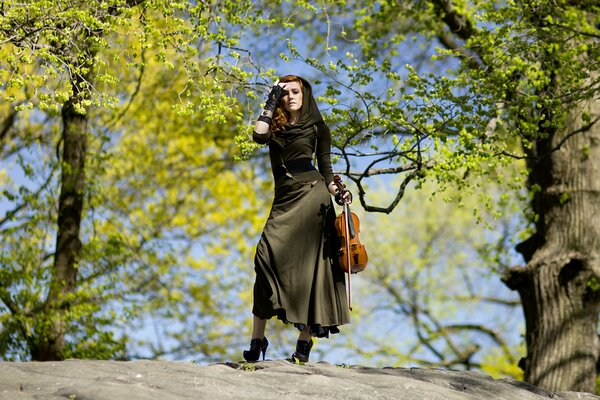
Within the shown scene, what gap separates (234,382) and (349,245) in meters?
1.64

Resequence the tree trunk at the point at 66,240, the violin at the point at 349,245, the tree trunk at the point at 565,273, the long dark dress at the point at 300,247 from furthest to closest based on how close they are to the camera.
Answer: the tree trunk at the point at 66,240 → the tree trunk at the point at 565,273 → the long dark dress at the point at 300,247 → the violin at the point at 349,245

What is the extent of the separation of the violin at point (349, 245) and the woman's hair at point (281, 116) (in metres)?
0.91

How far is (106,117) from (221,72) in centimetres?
661

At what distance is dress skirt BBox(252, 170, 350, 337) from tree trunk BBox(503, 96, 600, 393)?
16.3 feet

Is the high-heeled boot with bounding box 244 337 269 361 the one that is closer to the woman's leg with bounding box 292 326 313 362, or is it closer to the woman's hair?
the woman's leg with bounding box 292 326 313 362

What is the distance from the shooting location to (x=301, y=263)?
7.80 meters

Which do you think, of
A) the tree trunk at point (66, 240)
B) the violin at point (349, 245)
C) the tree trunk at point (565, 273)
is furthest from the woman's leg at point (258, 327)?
the tree trunk at point (66, 240)

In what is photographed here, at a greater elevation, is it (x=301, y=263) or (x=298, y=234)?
(x=298, y=234)

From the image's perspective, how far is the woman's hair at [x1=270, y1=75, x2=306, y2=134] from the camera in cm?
798

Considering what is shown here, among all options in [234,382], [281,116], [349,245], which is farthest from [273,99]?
[234,382]

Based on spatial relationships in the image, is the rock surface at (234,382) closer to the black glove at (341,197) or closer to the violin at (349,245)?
the violin at (349,245)

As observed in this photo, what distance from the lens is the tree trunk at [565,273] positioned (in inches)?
481

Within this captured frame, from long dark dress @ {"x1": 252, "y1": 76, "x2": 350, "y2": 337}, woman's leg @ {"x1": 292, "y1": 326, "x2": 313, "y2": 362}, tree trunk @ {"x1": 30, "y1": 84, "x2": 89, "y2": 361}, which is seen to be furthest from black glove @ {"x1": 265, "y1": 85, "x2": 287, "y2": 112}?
tree trunk @ {"x1": 30, "y1": 84, "x2": 89, "y2": 361}

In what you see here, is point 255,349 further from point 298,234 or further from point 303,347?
point 298,234
